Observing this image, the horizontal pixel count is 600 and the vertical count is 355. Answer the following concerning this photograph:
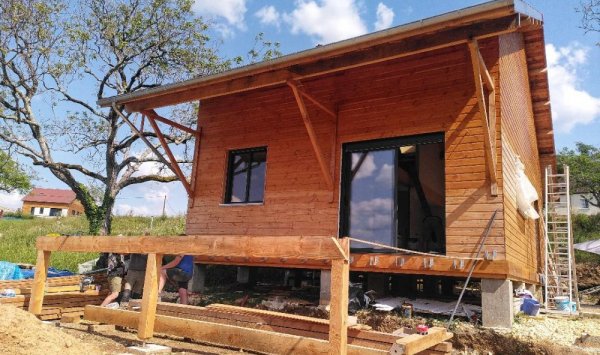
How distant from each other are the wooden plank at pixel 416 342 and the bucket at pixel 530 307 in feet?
14.1

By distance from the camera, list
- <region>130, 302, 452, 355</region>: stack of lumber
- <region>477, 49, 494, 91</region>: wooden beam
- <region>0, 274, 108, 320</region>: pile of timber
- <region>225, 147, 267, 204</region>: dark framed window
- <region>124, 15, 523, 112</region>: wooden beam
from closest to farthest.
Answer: <region>130, 302, 452, 355</region>: stack of lumber
<region>124, 15, 523, 112</region>: wooden beam
<region>477, 49, 494, 91</region>: wooden beam
<region>0, 274, 108, 320</region>: pile of timber
<region>225, 147, 267, 204</region>: dark framed window

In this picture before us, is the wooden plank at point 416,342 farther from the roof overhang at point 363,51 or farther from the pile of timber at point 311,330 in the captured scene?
the roof overhang at point 363,51

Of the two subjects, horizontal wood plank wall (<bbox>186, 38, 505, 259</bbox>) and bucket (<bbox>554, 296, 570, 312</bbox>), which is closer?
horizontal wood plank wall (<bbox>186, 38, 505, 259</bbox>)

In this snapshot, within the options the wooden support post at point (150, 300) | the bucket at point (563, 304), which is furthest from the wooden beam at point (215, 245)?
the bucket at point (563, 304)

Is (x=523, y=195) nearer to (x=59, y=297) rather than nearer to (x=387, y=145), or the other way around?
(x=387, y=145)

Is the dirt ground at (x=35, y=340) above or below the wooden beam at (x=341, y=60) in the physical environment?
below

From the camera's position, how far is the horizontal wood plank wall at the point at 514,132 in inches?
283

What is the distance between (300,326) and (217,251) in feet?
4.53

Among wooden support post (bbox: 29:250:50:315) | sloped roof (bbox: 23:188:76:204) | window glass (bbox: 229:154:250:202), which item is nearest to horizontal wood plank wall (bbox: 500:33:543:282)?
window glass (bbox: 229:154:250:202)

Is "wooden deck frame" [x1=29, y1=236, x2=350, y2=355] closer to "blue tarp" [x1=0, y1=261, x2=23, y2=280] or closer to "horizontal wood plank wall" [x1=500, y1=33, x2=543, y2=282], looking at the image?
"horizontal wood plank wall" [x1=500, y1=33, x2=543, y2=282]

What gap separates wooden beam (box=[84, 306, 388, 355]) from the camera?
3.77 metres

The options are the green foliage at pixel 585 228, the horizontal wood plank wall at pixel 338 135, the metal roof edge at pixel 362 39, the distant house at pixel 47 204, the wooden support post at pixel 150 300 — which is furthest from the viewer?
the distant house at pixel 47 204

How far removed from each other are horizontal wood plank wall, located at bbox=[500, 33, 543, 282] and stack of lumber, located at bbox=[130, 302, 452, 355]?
10.3 ft

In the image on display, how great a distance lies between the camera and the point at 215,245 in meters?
4.26
